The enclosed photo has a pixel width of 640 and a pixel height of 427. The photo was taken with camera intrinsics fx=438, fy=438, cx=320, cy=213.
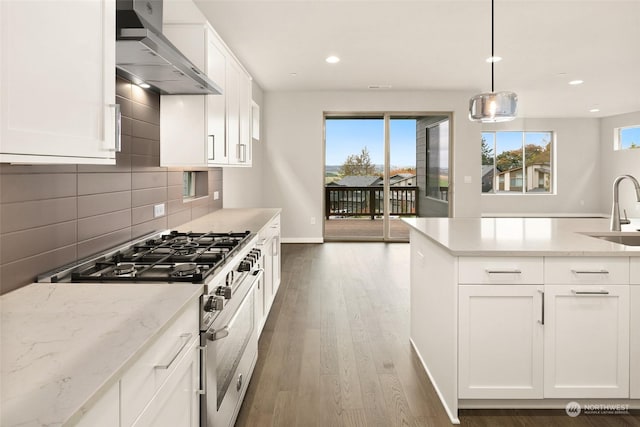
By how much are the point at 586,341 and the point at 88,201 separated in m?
2.48

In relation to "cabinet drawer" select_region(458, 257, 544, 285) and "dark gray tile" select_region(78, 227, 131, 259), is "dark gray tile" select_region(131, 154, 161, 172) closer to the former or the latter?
"dark gray tile" select_region(78, 227, 131, 259)

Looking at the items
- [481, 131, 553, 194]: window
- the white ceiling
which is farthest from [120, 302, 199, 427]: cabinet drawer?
[481, 131, 553, 194]: window

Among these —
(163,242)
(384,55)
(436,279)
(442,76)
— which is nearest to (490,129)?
(442,76)

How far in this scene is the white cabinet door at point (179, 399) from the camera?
1.12 meters

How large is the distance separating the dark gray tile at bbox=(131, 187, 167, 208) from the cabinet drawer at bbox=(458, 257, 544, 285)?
5.95 ft

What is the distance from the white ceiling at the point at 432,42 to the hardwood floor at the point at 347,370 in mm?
2759

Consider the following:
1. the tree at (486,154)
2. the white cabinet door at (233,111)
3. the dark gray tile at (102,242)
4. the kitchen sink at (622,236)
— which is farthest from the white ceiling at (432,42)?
the tree at (486,154)

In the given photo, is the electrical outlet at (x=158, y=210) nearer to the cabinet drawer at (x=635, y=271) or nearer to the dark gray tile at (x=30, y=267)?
the dark gray tile at (x=30, y=267)

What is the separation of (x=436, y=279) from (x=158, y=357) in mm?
1745

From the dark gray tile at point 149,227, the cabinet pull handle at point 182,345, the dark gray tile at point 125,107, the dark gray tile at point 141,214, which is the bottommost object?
the cabinet pull handle at point 182,345

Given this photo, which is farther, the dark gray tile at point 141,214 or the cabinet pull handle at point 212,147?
the cabinet pull handle at point 212,147

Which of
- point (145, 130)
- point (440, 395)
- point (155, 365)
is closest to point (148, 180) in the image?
point (145, 130)

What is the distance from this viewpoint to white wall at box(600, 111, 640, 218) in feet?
34.8

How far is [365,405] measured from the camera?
7.79 ft
